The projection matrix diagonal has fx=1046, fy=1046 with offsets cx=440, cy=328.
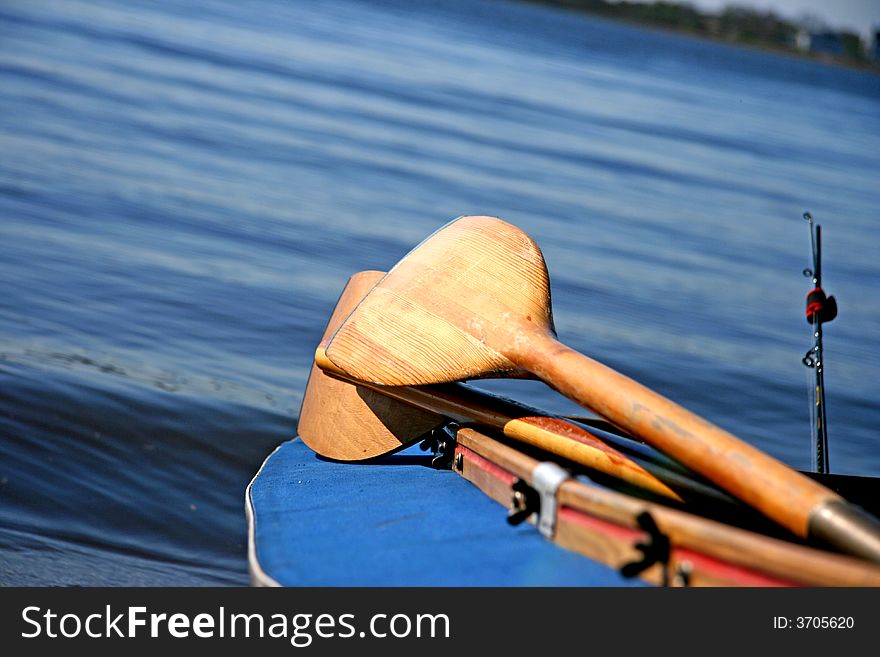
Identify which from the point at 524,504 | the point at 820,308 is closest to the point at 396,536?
the point at 524,504

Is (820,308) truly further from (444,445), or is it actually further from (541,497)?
(541,497)

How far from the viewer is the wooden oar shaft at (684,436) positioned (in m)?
2.16

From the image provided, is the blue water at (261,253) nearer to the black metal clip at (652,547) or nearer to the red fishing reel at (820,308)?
the red fishing reel at (820,308)

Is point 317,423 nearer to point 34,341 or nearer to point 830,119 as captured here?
point 34,341

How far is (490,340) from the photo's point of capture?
2877 millimetres

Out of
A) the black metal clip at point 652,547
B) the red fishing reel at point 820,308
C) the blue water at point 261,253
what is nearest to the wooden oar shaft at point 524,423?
the black metal clip at point 652,547

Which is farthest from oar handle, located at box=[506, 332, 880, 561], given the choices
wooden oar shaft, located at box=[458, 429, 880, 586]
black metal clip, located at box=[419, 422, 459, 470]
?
black metal clip, located at box=[419, 422, 459, 470]

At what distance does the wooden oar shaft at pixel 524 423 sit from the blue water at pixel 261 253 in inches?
58.9

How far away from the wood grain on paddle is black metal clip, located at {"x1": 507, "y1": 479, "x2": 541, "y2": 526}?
281 millimetres

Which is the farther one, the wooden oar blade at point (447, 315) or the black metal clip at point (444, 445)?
the black metal clip at point (444, 445)

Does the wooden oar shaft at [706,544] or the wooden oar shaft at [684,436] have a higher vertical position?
the wooden oar shaft at [684,436]

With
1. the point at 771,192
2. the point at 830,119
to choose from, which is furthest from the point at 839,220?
the point at 830,119
